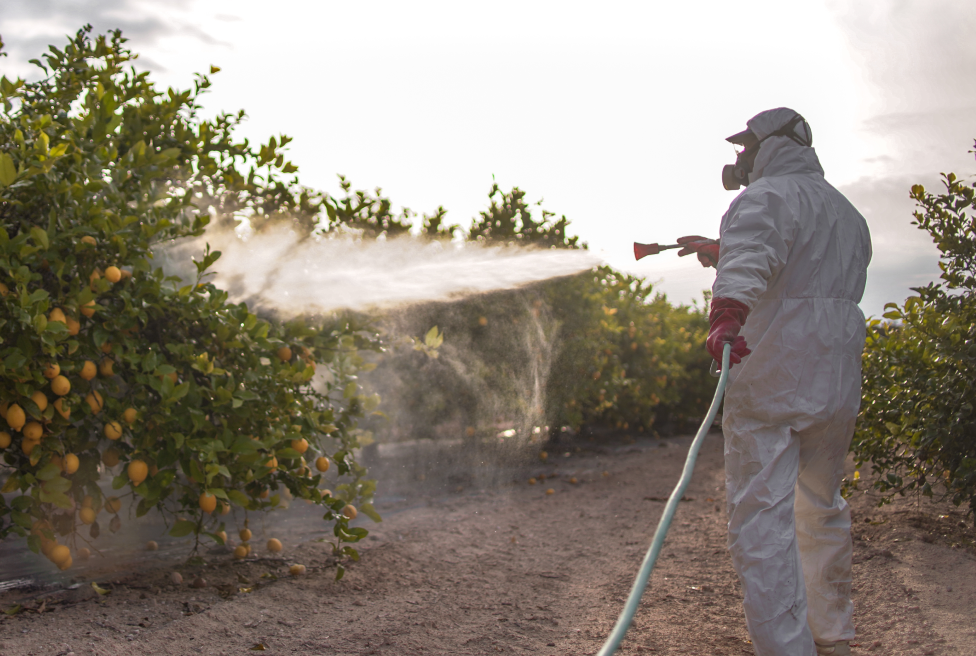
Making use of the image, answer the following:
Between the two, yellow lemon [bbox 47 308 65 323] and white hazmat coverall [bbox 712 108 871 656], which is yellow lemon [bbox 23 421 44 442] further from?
white hazmat coverall [bbox 712 108 871 656]

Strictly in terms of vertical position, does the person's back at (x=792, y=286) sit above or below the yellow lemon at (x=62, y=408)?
above

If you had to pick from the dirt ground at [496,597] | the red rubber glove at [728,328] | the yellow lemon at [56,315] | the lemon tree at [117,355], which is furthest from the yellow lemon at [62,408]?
the red rubber glove at [728,328]

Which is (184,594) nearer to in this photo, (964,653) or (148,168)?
(148,168)

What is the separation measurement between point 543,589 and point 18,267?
104 inches

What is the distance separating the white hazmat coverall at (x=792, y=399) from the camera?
7.36 ft

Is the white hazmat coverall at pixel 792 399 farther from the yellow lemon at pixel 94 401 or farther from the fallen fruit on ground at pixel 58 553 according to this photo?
the fallen fruit on ground at pixel 58 553

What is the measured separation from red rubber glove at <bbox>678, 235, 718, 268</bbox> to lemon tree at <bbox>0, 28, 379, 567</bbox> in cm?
177

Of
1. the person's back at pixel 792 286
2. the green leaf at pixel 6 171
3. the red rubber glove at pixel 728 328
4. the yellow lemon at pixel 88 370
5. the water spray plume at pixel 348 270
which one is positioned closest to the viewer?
the red rubber glove at pixel 728 328

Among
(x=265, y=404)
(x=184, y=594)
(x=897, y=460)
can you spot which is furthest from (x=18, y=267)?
(x=897, y=460)

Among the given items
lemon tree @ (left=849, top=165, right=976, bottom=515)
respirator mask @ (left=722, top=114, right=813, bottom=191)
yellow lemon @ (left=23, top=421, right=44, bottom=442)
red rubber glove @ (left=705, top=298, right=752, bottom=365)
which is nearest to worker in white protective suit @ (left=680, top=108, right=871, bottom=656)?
red rubber glove @ (left=705, top=298, right=752, bottom=365)

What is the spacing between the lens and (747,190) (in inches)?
98.7

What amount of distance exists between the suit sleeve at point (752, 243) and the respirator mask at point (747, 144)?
43 cm

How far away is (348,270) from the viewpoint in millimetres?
4871

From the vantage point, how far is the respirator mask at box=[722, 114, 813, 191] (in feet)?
8.95
